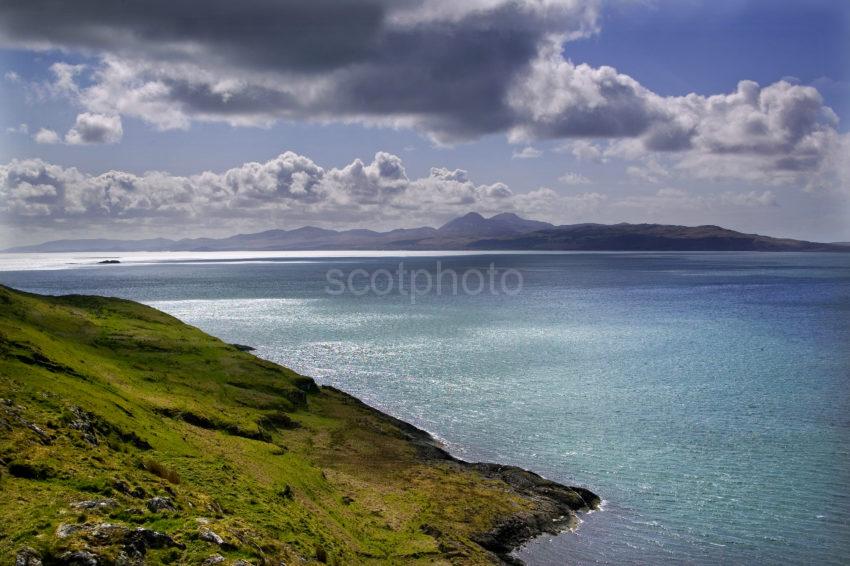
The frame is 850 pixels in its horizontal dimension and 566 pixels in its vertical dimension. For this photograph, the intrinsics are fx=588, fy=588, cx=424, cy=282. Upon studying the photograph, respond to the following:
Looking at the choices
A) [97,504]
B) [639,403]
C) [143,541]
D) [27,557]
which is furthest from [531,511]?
[639,403]

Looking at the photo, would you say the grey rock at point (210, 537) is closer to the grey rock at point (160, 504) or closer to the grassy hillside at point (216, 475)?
the grassy hillside at point (216, 475)

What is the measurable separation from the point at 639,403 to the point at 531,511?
104 ft

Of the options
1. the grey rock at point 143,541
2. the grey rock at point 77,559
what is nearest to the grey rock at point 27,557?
the grey rock at point 77,559

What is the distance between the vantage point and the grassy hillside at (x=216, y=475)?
22047mm

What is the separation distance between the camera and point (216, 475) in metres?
31.7

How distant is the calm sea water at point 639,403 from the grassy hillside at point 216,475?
4872mm

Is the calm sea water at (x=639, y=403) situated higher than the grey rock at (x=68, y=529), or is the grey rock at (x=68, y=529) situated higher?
the grey rock at (x=68, y=529)

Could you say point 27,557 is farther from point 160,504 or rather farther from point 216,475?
point 216,475

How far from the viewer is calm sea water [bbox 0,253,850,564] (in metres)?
37.6

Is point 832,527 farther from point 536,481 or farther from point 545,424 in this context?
point 545,424

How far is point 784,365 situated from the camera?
83625 mm

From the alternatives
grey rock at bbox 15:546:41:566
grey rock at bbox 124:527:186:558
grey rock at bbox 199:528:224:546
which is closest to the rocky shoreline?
grey rock at bbox 199:528:224:546

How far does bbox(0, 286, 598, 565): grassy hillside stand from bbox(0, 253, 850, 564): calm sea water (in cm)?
487

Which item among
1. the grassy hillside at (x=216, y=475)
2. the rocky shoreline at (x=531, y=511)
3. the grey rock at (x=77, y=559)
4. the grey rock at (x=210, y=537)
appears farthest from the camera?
the rocky shoreline at (x=531, y=511)
